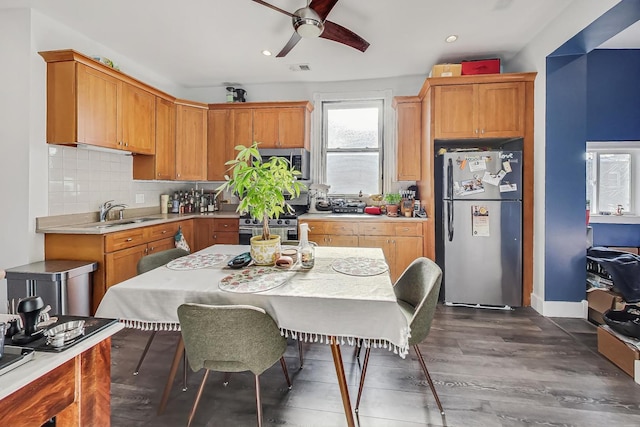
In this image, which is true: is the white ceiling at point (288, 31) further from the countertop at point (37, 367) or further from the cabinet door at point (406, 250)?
the countertop at point (37, 367)

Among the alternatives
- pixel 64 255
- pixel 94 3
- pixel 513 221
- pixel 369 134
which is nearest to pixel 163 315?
pixel 64 255

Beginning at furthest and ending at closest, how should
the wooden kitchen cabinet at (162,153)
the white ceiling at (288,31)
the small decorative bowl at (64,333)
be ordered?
the wooden kitchen cabinet at (162,153) < the white ceiling at (288,31) < the small decorative bowl at (64,333)

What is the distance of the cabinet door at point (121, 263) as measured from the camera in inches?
115

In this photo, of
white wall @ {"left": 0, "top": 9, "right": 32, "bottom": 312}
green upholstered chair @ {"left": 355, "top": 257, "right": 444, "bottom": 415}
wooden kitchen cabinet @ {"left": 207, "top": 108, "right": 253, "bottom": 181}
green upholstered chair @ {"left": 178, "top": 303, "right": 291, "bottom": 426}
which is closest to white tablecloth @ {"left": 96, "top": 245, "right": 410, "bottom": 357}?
green upholstered chair @ {"left": 178, "top": 303, "right": 291, "bottom": 426}

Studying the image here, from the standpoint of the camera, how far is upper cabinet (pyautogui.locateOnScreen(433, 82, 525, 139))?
136 inches

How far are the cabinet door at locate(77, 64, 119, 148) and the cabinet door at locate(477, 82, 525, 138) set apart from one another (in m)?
3.91

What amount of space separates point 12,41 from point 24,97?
0.50m

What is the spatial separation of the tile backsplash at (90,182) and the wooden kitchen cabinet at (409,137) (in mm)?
3422

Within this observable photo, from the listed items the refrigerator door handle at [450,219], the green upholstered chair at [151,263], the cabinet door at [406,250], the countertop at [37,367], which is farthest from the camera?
the cabinet door at [406,250]

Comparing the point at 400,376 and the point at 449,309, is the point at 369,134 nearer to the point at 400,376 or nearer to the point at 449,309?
the point at 449,309

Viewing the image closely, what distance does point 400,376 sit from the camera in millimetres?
2117

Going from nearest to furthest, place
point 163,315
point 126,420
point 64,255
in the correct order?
point 163,315 < point 126,420 < point 64,255

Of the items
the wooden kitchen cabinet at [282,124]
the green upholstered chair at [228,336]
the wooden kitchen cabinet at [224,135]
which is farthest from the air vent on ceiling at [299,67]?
the green upholstered chair at [228,336]

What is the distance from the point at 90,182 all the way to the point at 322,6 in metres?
2.93
